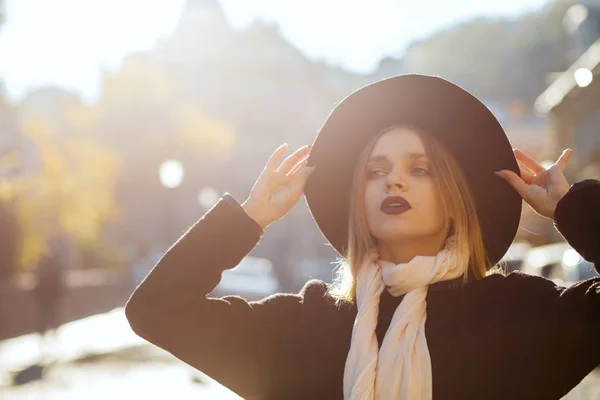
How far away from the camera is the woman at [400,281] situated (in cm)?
284

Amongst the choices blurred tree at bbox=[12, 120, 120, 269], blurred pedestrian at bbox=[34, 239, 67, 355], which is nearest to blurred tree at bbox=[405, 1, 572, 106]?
blurred tree at bbox=[12, 120, 120, 269]

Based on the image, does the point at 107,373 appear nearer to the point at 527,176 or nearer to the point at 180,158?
the point at 527,176

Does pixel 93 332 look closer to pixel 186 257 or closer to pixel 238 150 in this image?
pixel 186 257

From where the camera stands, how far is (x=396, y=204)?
3.09 metres

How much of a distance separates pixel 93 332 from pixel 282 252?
14.9ft

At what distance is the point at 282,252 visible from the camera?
20094 millimetres

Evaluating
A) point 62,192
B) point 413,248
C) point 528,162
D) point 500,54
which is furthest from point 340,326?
point 500,54

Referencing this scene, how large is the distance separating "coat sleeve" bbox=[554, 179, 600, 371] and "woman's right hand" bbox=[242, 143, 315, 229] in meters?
0.87

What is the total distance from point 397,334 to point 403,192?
0.48m

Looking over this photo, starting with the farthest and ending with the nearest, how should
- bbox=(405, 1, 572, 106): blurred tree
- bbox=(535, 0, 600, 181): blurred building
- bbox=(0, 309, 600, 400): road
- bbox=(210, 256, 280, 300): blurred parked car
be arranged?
bbox=(405, 1, 572, 106): blurred tree → bbox=(535, 0, 600, 181): blurred building → bbox=(210, 256, 280, 300): blurred parked car → bbox=(0, 309, 600, 400): road

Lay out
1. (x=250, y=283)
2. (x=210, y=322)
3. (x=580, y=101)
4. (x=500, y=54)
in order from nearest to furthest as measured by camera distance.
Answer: (x=210, y=322), (x=250, y=283), (x=580, y=101), (x=500, y=54)

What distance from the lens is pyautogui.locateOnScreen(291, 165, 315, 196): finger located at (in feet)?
10.6

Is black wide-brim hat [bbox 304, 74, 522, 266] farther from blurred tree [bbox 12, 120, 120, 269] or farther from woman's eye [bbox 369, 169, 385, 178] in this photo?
blurred tree [bbox 12, 120, 120, 269]

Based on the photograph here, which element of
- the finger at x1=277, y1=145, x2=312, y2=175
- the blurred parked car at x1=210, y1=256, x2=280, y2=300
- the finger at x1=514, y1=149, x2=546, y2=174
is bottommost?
the finger at x1=514, y1=149, x2=546, y2=174
